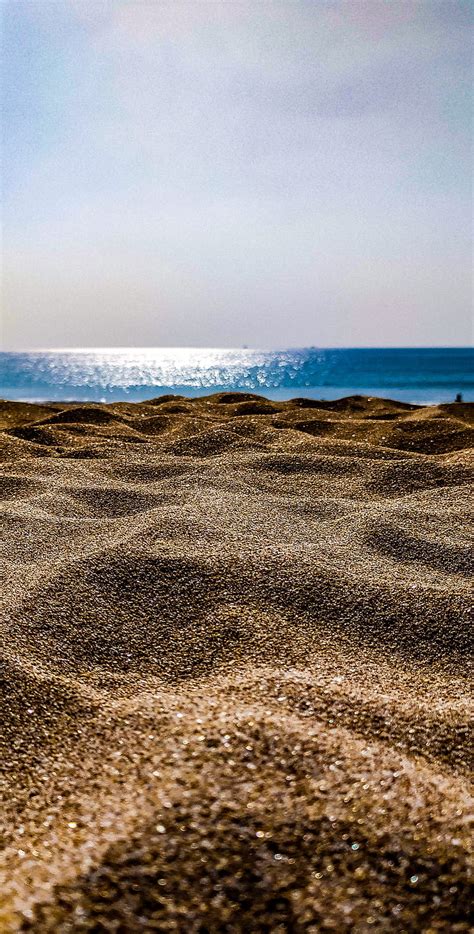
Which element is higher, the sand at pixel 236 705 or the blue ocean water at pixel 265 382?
the blue ocean water at pixel 265 382

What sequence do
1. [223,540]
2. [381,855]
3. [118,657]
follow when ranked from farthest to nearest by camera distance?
[223,540] < [118,657] < [381,855]

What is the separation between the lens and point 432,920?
1015 millimetres

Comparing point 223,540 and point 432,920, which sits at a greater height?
point 223,540

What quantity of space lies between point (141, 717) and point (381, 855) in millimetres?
649

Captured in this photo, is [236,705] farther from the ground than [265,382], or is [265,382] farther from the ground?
[265,382]

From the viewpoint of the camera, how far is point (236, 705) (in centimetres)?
156

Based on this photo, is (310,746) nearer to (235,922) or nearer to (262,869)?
(262,869)

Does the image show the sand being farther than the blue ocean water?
No

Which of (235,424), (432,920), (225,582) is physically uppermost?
(235,424)

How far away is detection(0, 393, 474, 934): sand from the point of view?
1062 millimetres

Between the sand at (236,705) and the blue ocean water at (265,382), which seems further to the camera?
the blue ocean water at (265,382)

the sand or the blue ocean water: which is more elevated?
the blue ocean water

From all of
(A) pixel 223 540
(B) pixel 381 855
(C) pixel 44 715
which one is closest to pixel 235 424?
(A) pixel 223 540

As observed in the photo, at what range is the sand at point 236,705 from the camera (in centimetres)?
106
